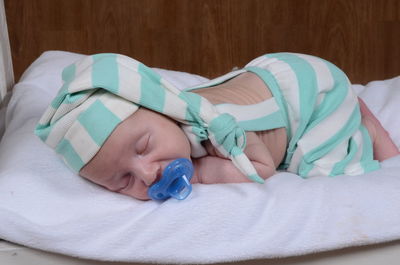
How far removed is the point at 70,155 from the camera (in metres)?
0.82

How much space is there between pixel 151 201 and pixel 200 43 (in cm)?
103

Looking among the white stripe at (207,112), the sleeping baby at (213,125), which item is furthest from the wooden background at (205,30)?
the white stripe at (207,112)

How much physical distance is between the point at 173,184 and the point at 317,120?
329 mm

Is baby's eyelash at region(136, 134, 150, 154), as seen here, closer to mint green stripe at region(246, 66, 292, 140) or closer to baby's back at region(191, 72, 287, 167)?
baby's back at region(191, 72, 287, 167)

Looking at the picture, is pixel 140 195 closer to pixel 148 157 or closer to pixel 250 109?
pixel 148 157

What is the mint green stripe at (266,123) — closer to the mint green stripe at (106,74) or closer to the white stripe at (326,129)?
the white stripe at (326,129)

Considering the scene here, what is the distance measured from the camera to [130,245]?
731 mm

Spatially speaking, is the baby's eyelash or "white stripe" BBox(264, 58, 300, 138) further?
"white stripe" BBox(264, 58, 300, 138)

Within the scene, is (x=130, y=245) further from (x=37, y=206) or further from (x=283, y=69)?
(x=283, y=69)

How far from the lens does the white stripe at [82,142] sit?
79cm

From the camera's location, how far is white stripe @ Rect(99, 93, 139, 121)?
2.58ft

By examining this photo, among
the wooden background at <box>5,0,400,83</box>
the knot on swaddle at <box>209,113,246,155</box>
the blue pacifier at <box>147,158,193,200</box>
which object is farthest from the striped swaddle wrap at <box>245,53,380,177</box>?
the wooden background at <box>5,0,400,83</box>

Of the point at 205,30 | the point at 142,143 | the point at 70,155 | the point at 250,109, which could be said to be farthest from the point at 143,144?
the point at 205,30

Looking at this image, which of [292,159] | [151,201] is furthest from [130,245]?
[292,159]
